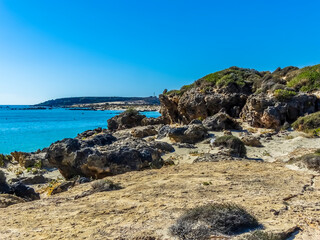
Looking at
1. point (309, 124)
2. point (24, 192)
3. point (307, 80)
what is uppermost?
point (307, 80)

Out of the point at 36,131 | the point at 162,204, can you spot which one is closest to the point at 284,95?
the point at 162,204

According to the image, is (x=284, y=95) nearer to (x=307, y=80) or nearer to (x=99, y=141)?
(x=307, y=80)

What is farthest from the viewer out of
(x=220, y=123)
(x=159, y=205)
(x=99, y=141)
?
(x=220, y=123)

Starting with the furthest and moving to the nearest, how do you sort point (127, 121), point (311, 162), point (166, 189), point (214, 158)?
point (127, 121) → point (214, 158) → point (311, 162) → point (166, 189)

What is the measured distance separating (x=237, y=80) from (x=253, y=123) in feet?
34.9

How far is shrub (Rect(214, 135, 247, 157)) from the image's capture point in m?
14.8

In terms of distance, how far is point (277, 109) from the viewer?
79.3 ft

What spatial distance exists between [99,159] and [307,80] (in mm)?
26753

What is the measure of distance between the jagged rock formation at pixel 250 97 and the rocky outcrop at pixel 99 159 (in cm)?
1611

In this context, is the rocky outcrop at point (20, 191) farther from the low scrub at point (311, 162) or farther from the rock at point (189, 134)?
the rock at point (189, 134)

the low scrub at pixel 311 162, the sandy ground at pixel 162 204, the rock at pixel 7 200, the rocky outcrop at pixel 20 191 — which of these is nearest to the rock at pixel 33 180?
the rocky outcrop at pixel 20 191

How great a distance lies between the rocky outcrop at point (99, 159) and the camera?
37.9 feet

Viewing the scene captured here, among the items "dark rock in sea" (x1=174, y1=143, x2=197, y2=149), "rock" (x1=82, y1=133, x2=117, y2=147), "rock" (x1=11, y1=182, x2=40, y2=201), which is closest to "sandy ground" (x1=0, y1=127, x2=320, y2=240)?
"rock" (x1=11, y1=182, x2=40, y2=201)

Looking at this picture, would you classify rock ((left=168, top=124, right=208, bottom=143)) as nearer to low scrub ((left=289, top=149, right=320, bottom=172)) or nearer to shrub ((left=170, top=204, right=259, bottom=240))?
low scrub ((left=289, top=149, right=320, bottom=172))
